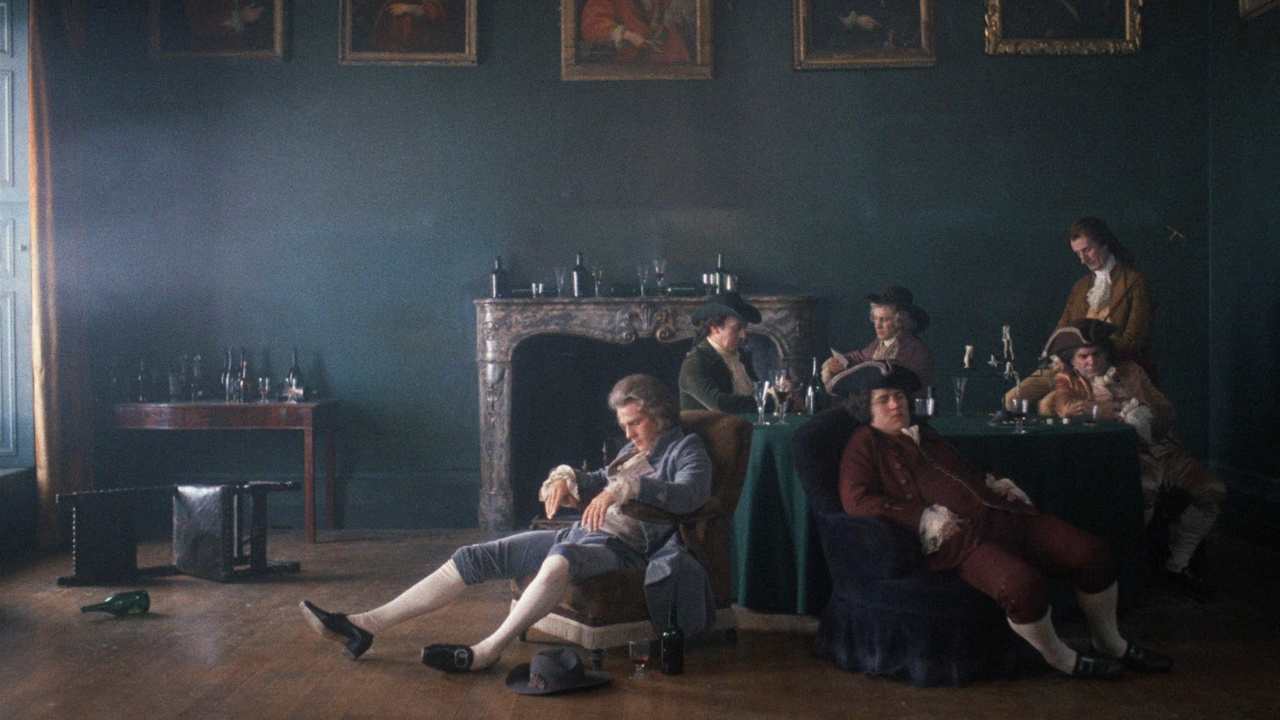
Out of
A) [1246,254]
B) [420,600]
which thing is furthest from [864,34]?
[420,600]

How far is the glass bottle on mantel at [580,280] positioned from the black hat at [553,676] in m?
3.46

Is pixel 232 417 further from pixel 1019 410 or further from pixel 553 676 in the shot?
pixel 1019 410

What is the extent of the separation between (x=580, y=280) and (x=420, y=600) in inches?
131

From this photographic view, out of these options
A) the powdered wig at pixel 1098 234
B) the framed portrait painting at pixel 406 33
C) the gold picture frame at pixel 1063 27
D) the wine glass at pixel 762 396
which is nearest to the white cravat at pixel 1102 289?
the powdered wig at pixel 1098 234

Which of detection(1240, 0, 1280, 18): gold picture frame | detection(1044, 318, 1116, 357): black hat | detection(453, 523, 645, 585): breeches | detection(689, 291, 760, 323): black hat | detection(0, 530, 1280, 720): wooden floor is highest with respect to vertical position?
detection(1240, 0, 1280, 18): gold picture frame

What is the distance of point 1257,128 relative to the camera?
6641 millimetres

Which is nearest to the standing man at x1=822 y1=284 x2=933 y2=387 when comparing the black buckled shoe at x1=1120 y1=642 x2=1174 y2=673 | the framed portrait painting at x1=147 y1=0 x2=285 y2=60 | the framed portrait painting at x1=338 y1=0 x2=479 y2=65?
the black buckled shoe at x1=1120 y1=642 x2=1174 y2=673

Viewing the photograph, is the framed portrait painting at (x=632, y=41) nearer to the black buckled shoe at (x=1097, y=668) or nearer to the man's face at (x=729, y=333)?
the man's face at (x=729, y=333)

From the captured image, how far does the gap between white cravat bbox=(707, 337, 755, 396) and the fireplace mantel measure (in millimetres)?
1262

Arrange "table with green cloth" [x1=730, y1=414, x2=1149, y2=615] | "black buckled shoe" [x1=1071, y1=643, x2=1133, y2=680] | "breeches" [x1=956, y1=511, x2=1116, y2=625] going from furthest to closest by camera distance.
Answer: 1. "table with green cloth" [x1=730, y1=414, x2=1149, y2=615]
2. "black buckled shoe" [x1=1071, y1=643, x2=1133, y2=680]
3. "breeches" [x1=956, y1=511, x2=1116, y2=625]

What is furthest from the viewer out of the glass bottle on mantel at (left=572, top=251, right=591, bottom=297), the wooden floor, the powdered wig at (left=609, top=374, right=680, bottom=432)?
the glass bottle on mantel at (left=572, top=251, right=591, bottom=297)

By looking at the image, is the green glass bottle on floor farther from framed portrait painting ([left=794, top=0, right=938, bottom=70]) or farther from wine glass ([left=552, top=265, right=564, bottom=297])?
framed portrait painting ([left=794, top=0, right=938, bottom=70])

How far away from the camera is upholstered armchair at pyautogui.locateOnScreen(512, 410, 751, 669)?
13.6 ft

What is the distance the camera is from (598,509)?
4.06m
